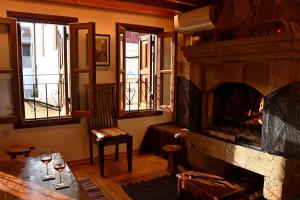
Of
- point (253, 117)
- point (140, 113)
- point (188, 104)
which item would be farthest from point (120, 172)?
point (253, 117)

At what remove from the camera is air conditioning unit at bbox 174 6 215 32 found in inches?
123

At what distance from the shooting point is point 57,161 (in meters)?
2.49

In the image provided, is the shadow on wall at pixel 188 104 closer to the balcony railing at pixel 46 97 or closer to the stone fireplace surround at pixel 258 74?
the stone fireplace surround at pixel 258 74

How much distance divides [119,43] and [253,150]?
243 cm

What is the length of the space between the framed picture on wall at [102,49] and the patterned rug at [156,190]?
185cm

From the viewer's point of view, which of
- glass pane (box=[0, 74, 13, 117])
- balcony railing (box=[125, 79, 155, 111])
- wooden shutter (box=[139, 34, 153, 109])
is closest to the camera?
glass pane (box=[0, 74, 13, 117])

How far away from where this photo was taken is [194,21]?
10.8 feet

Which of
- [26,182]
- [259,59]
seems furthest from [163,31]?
[26,182]

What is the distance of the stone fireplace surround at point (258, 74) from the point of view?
2.38 meters

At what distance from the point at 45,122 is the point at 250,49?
108 inches

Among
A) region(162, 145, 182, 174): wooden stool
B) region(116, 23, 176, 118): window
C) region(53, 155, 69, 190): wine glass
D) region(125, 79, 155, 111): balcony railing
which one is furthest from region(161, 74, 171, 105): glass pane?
region(53, 155, 69, 190): wine glass

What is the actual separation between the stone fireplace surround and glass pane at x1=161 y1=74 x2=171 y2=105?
1.10 metres

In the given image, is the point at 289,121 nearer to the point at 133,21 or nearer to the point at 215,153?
the point at 215,153

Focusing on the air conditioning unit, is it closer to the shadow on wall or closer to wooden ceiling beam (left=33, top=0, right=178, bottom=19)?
wooden ceiling beam (left=33, top=0, right=178, bottom=19)
